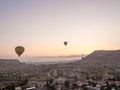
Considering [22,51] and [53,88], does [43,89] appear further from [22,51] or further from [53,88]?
[22,51]

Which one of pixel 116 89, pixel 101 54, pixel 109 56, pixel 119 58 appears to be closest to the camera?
pixel 116 89

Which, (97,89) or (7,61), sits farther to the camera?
(7,61)

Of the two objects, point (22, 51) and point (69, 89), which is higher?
point (22, 51)

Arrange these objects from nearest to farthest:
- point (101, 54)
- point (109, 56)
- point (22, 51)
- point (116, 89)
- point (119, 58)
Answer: point (22, 51)
point (116, 89)
point (119, 58)
point (109, 56)
point (101, 54)

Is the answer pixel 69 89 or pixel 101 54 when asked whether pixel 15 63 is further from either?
pixel 69 89

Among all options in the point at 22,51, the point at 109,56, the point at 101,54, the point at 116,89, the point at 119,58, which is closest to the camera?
the point at 22,51

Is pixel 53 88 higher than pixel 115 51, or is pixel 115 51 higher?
pixel 115 51

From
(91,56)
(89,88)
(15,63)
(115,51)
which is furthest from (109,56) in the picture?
(89,88)

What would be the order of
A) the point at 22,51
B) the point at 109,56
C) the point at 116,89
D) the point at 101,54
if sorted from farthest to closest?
the point at 101,54
the point at 109,56
the point at 116,89
the point at 22,51

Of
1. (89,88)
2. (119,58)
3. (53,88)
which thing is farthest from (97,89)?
(119,58)
